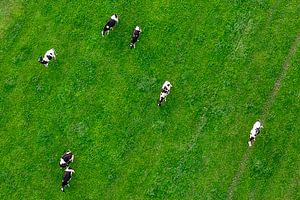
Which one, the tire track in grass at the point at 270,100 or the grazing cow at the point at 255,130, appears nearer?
the grazing cow at the point at 255,130

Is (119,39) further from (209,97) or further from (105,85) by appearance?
(209,97)

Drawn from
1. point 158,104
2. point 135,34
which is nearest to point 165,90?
point 158,104

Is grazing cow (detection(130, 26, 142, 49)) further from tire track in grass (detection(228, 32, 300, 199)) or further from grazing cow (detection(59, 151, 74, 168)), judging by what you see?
tire track in grass (detection(228, 32, 300, 199))

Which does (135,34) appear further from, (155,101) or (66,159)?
(66,159)

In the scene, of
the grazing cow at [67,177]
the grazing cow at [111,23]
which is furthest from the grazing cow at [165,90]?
the grazing cow at [67,177]

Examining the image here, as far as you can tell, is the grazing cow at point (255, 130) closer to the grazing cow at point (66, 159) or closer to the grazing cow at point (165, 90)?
the grazing cow at point (165, 90)

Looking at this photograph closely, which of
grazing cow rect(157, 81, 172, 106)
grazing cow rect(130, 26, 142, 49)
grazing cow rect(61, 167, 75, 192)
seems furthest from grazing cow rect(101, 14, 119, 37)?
grazing cow rect(61, 167, 75, 192)
